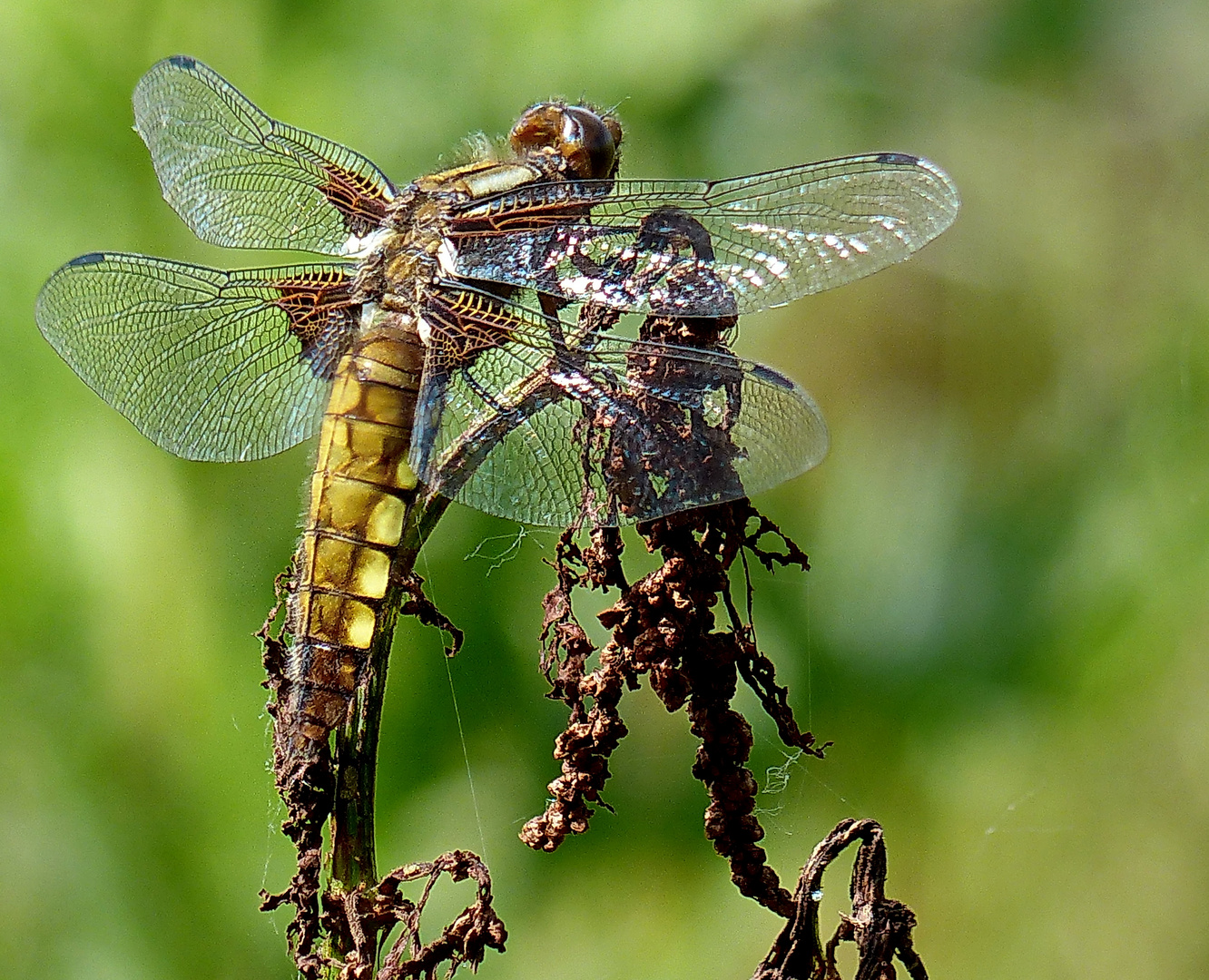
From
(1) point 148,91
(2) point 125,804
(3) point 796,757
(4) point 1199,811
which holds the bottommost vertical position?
(4) point 1199,811

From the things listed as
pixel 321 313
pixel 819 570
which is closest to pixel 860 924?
pixel 321 313

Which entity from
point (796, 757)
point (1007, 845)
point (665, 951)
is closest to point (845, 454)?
point (796, 757)

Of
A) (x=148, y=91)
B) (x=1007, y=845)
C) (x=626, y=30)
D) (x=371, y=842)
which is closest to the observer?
(x=371, y=842)

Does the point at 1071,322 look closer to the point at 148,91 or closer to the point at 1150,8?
the point at 1150,8

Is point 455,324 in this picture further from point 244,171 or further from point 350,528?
point 244,171

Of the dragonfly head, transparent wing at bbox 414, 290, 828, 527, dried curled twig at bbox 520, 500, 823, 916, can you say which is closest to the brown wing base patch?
transparent wing at bbox 414, 290, 828, 527

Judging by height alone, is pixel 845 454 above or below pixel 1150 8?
below

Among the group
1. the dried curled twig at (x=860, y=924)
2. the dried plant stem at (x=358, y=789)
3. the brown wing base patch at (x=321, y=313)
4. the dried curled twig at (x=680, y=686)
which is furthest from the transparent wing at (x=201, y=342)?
the dried curled twig at (x=860, y=924)
